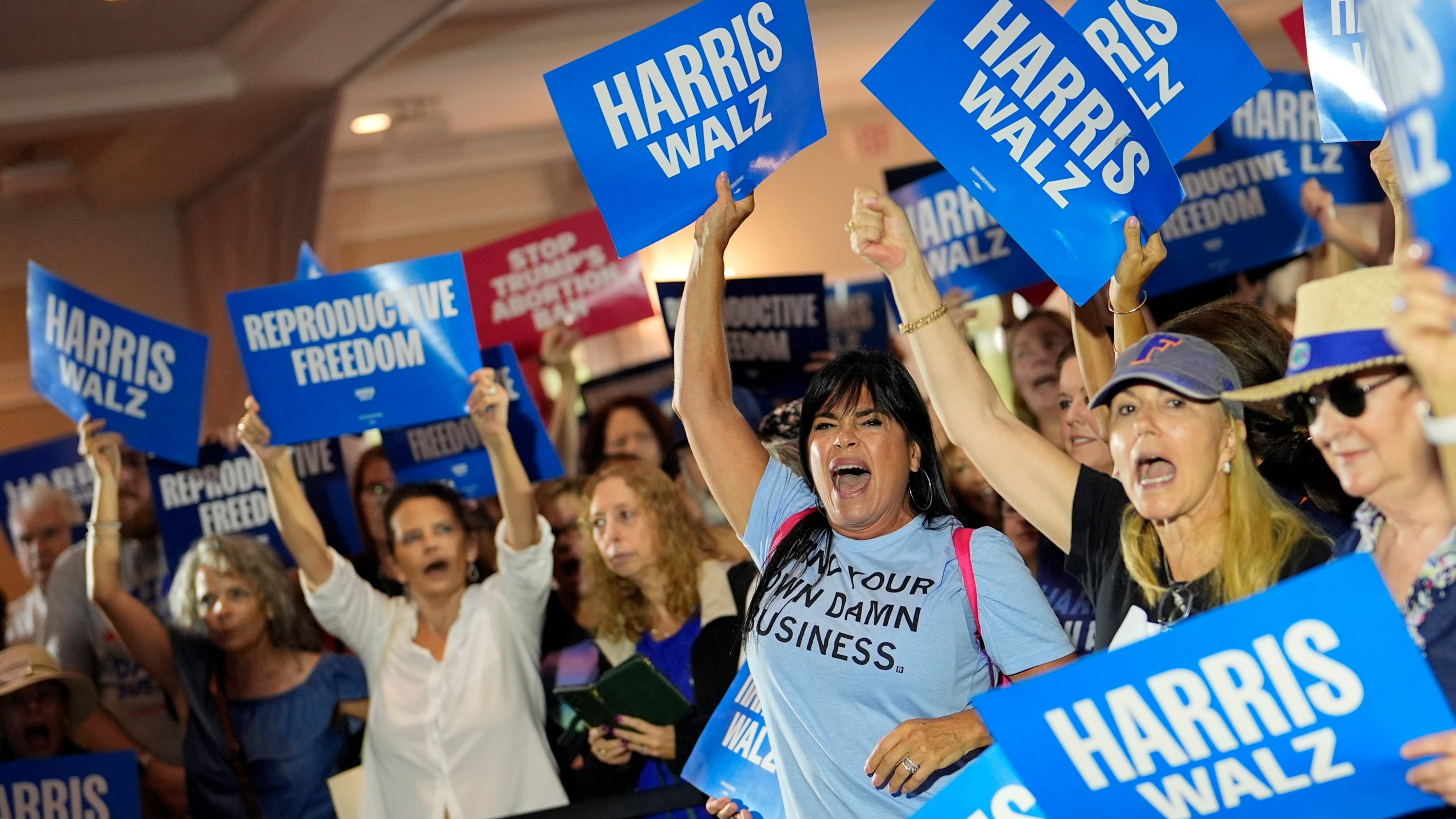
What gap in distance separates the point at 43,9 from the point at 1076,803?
→ 4.96m

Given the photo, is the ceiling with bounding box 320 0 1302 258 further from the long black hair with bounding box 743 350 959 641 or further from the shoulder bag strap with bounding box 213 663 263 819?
the long black hair with bounding box 743 350 959 641

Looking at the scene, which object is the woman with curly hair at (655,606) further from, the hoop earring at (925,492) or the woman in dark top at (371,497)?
the woman in dark top at (371,497)

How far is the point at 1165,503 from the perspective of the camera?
173cm

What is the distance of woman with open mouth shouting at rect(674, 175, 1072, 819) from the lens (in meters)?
1.97

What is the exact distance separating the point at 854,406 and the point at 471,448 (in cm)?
212

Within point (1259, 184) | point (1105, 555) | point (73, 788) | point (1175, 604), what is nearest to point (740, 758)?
point (1105, 555)

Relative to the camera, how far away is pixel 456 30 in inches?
251

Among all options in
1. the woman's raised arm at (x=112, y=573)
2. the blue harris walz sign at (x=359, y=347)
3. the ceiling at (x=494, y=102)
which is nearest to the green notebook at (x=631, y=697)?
the blue harris walz sign at (x=359, y=347)

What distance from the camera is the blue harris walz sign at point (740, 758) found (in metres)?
2.44

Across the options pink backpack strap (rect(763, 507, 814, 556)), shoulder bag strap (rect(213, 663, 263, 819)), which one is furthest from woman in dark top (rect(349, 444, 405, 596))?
pink backpack strap (rect(763, 507, 814, 556))

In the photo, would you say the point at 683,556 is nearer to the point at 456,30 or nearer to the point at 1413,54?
the point at 1413,54

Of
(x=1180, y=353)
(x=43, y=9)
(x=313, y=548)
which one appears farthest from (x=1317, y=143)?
(x=43, y=9)

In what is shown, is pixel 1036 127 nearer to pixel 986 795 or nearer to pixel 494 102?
pixel 986 795

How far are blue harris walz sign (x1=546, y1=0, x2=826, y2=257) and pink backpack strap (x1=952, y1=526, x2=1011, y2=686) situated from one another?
2.21ft
